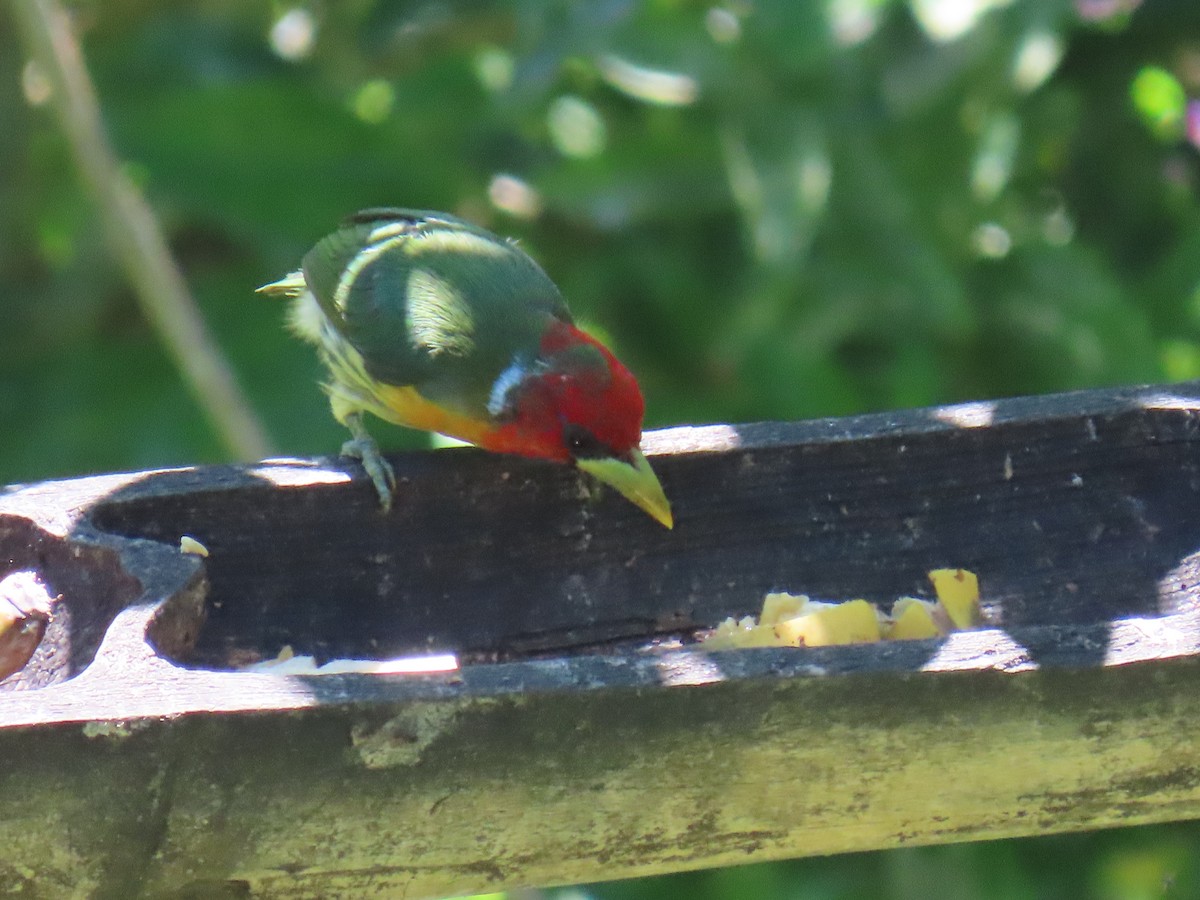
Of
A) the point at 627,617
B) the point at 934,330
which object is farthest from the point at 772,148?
the point at 627,617

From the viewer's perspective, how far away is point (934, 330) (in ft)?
15.5

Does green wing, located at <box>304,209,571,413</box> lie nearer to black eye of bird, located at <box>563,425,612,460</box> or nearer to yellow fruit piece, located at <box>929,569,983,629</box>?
black eye of bird, located at <box>563,425,612,460</box>

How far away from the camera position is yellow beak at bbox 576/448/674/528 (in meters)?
2.64

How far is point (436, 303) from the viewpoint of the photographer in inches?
132

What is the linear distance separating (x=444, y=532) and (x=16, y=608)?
2.35 feet

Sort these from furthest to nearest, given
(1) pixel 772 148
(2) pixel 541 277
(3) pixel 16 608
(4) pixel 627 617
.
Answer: (1) pixel 772 148 < (2) pixel 541 277 < (4) pixel 627 617 < (3) pixel 16 608

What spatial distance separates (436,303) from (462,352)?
7.3 inches

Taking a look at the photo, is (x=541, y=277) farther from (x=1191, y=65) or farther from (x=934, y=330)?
(x=1191, y=65)

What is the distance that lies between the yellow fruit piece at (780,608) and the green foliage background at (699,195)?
1607 mm

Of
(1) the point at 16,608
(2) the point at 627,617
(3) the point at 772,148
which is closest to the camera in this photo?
(1) the point at 16,608

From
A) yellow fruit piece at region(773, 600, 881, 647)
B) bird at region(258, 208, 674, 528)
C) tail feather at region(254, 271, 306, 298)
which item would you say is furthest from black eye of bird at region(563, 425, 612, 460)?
tail feather at region(254, 271, 306, 298)

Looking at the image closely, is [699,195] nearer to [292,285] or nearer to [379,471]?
[292,285]

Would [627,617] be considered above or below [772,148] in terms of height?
below

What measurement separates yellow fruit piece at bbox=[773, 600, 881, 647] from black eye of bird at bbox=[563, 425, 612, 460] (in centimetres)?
46
